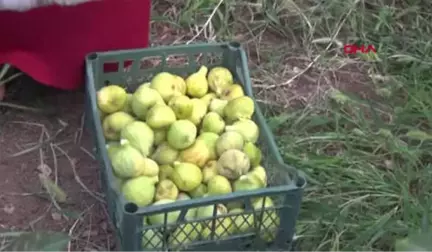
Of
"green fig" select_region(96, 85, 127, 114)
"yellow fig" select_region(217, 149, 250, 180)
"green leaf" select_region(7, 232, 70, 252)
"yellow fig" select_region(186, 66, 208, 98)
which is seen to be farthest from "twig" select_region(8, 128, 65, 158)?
"green leaf" select_region(7, 232, 70, 252)

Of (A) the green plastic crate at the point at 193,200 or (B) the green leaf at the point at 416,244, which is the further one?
(A) the green plastic crate at the point at 193,200

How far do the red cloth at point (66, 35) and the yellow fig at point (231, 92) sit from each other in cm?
21

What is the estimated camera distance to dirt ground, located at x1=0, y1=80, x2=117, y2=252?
144cm

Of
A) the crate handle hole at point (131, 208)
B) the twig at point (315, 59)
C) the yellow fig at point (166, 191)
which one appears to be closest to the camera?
the crate handle hole at point (131, 208)

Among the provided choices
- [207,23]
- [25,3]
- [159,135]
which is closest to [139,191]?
[159,135]

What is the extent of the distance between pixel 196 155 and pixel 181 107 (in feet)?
0.32

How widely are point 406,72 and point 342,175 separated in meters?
0.41

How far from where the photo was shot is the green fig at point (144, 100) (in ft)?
4.75

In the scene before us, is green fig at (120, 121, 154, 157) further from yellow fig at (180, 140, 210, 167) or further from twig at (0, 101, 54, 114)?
twig at (0, 101, 54, 114)

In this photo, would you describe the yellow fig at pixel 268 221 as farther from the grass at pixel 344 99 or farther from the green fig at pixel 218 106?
the green fig at pixel 218 106

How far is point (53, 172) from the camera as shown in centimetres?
154

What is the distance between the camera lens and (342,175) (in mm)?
1553

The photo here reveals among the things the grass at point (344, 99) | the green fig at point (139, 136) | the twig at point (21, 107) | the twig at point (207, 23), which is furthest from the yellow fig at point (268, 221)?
the twig at point (207, 23)

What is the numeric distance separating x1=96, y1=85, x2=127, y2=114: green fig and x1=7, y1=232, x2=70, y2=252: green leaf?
46 cm
